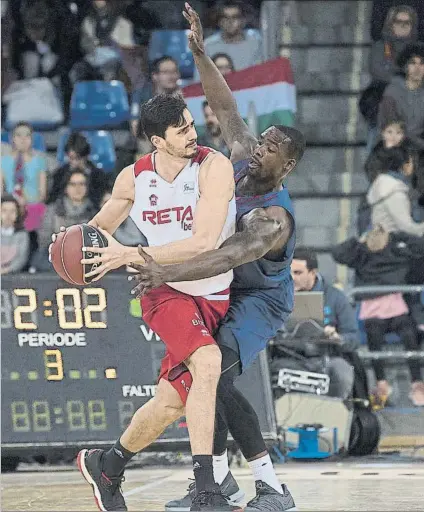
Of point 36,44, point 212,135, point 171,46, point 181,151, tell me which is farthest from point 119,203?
point 36,44

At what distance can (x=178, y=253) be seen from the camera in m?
5.95

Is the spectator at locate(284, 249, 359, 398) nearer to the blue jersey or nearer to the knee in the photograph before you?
the blue jersey

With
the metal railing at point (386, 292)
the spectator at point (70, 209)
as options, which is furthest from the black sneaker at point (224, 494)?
the spectator at point (70, 209)

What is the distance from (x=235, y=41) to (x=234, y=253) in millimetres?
6953

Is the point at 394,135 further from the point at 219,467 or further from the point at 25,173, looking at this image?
the point at 219,467

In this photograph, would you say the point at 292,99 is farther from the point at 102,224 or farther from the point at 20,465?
the point at 102,224

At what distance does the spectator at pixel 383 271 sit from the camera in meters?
10.2

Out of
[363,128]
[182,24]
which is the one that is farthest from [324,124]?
[182,24]

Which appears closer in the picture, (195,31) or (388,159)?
(195,31)

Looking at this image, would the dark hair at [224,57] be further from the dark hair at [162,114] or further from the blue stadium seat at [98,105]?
the dark hair at [162,114]

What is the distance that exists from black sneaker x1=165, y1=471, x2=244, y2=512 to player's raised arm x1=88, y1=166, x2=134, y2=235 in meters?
1.28

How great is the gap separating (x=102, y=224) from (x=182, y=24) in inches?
289

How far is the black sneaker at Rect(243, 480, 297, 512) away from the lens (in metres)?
6.09

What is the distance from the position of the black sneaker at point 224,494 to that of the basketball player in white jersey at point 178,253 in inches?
9.3
